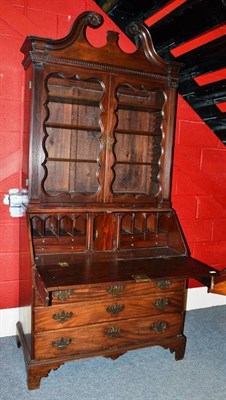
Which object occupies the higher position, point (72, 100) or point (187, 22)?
point (187, 22)

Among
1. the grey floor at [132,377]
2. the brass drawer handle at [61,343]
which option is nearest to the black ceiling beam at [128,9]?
the brass drawer handle at [61,343]

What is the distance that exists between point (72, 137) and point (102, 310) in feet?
4.24

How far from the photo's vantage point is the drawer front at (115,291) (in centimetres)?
206

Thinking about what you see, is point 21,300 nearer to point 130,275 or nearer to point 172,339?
point 130,275

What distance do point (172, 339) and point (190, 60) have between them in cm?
207

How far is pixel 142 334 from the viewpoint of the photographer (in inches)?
92.4

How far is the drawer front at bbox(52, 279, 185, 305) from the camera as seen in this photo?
6.77 feet

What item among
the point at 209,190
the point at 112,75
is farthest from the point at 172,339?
the point at 112,75

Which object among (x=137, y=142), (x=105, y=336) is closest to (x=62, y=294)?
(x=105, y=336)

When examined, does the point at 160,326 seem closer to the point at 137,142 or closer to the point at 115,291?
the point at 115,291

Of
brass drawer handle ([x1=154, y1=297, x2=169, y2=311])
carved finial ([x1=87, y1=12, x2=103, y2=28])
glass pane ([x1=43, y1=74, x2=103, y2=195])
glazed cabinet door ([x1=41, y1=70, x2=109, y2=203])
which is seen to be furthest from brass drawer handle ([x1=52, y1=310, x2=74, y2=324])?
carved finial ([x1=87, y1=12, x2=103, y2=28])

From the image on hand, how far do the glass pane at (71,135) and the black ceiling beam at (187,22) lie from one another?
0.58m

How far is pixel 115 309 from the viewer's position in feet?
7.30

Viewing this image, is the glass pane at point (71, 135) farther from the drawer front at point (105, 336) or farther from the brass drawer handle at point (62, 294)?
the drawer front at point (105, 336)
